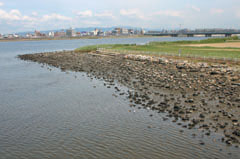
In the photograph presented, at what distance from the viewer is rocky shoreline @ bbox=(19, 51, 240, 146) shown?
18.0 meters

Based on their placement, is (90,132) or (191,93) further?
(191,93)

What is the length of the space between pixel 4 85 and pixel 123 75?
62.5 ft

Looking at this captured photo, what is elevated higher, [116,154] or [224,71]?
[224,71]

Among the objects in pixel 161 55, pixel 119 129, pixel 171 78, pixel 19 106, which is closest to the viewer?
pixel 119 129

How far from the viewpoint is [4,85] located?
1428 inches

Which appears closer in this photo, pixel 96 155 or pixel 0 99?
pixel 96 155

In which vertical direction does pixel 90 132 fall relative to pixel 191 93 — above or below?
below

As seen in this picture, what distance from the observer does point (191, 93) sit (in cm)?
2573

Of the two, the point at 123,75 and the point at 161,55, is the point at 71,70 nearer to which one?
the point at 123,75

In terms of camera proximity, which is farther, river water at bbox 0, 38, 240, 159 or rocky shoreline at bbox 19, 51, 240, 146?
rocky shoreline at bbox 19, 51, 240, 146

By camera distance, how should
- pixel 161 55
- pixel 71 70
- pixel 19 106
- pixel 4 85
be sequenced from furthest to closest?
pixel 161 55 → pixel 71 70 → pixel 4 85 → pixel 19 106

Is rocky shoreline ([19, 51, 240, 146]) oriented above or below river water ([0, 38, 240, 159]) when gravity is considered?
above

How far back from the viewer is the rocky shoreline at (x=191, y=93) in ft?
59.0

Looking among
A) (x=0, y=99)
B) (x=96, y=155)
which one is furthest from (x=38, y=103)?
(x=96, y=155)
